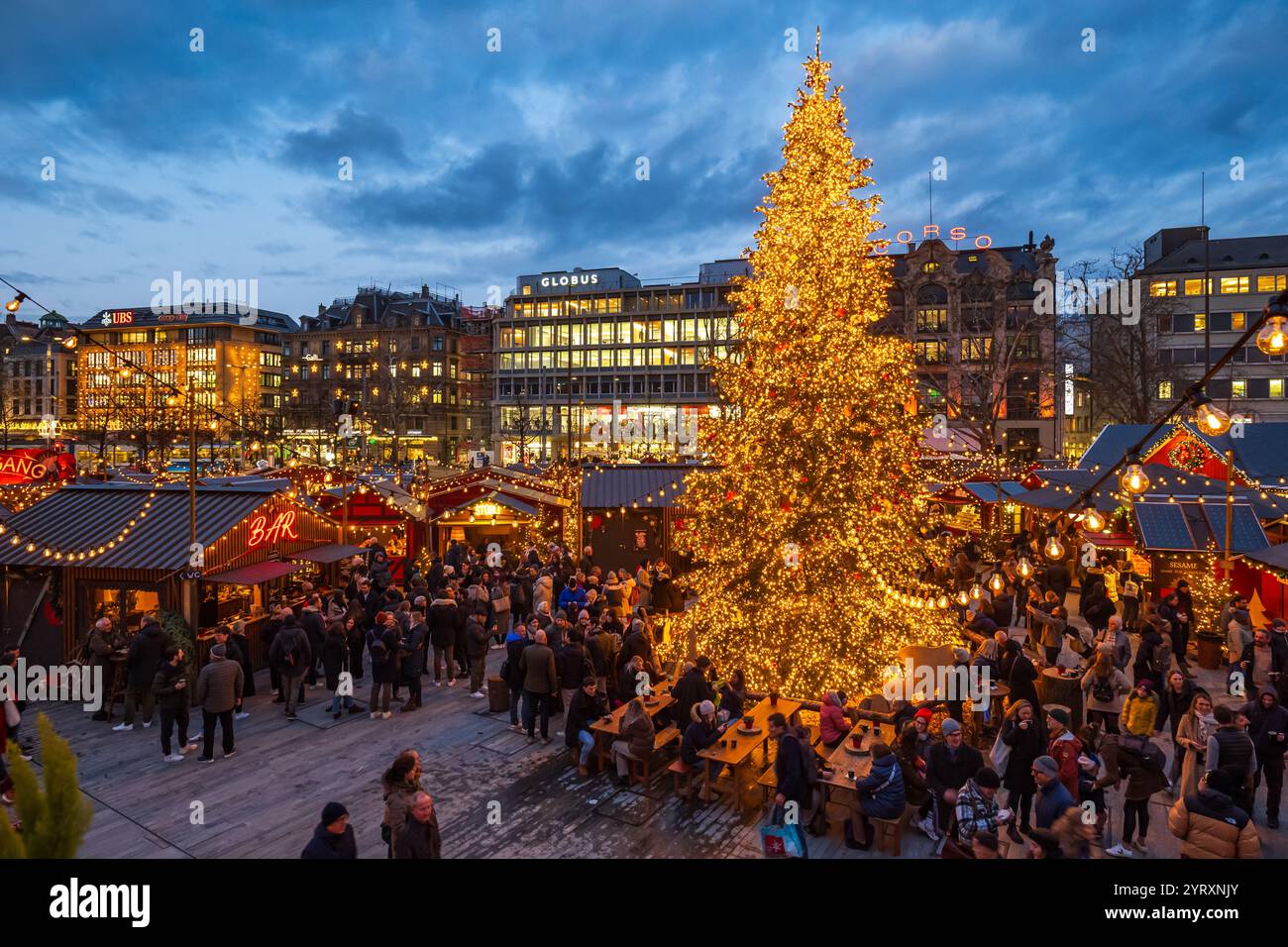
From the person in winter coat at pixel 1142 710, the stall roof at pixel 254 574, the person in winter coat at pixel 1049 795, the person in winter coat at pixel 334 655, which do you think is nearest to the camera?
the person in winter coat at pixel 1049 795

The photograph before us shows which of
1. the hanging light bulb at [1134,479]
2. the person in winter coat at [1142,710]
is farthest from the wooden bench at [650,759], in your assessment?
the hanging light bulb at [1134,479]

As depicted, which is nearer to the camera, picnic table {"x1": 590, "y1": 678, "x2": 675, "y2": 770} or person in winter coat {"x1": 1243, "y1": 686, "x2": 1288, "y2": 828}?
person in winter coat {"x1": 1243, "y1": 686, "x2": 1288, "y2": 828}

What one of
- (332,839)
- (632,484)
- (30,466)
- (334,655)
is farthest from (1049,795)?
(30,466)

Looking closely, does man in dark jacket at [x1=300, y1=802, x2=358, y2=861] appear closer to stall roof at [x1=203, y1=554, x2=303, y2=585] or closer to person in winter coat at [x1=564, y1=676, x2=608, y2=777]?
person in winter coat at [x1=564, y1=676, x2=608, y2=777]

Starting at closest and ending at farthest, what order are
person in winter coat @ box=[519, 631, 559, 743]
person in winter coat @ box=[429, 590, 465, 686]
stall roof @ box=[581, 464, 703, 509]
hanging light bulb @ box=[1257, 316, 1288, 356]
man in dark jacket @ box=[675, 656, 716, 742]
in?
hanging light bulb @ box=[1257, 316, 1288, 356] → man in dark jacket @ box=[675, 656, 716, 742] → person in winter coat @ box=[519, 631, 559, 743] → person in winter coat @ box=[429, 590, 465, 686] → stall roof @ box=[581, 464, 703, 509]

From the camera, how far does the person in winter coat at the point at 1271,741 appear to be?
8461 mm

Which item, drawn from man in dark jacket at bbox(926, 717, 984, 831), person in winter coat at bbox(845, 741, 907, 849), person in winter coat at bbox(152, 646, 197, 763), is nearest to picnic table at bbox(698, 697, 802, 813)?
person in winter coat at bbox(845, 741, 907, 849)

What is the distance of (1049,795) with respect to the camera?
22.4 feet

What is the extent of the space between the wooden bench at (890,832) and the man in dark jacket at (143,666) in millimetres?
10322

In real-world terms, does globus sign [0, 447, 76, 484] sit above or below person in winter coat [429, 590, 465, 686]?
above

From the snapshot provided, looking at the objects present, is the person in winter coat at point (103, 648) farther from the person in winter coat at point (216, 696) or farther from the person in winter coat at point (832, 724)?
the person in winter coat at point (832, 724)

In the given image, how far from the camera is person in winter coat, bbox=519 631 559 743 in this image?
1112 cm

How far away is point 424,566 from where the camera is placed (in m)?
20.6

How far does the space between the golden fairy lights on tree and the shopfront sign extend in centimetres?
865
